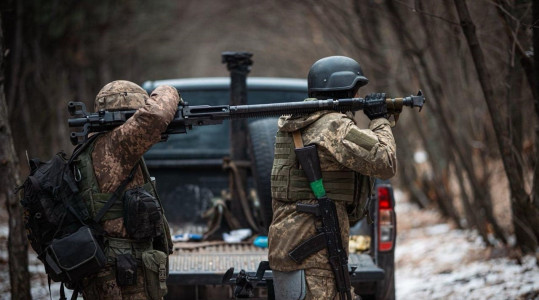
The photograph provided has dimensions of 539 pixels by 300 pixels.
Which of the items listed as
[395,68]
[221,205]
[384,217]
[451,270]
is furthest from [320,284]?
[395,68]

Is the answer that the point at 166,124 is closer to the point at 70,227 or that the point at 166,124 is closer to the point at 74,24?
the point at 70,227

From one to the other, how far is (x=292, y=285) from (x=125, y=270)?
0.82 metres

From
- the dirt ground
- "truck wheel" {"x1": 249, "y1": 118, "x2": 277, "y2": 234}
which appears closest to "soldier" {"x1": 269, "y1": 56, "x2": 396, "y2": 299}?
"truck wheel" {"x1": 249, "y1": 118, "x2": 277, "y2": 234}

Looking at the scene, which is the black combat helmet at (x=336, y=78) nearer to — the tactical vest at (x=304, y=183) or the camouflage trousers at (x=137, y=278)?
the tactical vest at (x=304, y=183)

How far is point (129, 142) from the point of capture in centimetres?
362

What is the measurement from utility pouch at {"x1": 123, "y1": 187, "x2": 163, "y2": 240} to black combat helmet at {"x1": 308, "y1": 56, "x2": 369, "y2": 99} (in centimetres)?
101

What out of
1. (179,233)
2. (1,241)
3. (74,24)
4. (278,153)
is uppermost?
(74,24)

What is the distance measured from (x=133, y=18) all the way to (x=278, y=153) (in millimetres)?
17012

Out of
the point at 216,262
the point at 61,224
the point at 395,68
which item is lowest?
the point at 216,262

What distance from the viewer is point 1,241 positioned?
32.2ft

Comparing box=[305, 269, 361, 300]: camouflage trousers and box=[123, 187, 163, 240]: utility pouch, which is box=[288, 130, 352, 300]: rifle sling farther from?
box=[123, 187, 163, 240]: utility pouch

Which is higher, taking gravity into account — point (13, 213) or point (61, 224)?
point (61, 224)

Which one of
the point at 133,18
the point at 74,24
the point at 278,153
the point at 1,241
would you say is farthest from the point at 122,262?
the point at 133,18

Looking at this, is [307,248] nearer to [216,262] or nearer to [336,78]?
[336,78]
